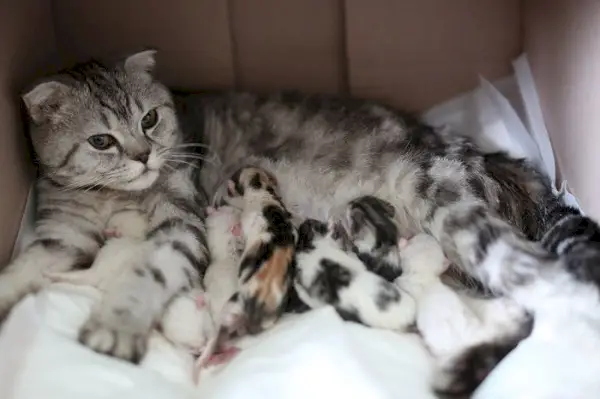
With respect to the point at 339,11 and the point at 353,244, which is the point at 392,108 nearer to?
the point at 339,11

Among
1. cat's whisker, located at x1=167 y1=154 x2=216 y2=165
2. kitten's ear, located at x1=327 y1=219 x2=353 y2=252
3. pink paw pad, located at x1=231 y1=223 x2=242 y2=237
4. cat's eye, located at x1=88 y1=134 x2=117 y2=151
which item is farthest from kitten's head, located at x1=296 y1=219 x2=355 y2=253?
cat's eye, located at x1=88 y1=134 x2=117 y2=151

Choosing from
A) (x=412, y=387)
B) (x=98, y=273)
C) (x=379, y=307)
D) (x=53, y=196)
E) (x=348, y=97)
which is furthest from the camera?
(x=348, y=97)

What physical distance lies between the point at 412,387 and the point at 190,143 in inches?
29.7

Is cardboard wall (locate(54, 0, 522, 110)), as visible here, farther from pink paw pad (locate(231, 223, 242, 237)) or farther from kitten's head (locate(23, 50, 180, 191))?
pink paw pad (locate(231, 223, 242, 237))

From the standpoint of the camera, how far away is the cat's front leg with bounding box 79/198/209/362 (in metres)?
1.28

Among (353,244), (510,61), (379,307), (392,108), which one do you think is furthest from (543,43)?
(379,307)

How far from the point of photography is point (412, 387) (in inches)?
46.0

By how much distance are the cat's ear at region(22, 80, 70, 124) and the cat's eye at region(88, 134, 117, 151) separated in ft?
0.28

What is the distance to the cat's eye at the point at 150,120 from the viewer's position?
1.56 meters

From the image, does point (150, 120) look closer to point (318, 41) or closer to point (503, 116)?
point (318, 41)

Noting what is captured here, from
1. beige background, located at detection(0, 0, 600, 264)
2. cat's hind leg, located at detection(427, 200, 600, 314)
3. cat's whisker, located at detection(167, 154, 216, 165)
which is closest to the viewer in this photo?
cat's hind leg, located at detection(427, 200, 600, 314)

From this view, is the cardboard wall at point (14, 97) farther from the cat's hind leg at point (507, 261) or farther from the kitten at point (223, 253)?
the cat's hind leg at point (507, 261)

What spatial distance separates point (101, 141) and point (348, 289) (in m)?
0.57

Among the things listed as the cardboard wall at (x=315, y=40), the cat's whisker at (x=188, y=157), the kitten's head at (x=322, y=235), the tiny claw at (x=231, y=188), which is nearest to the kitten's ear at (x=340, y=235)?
the kitten's head at (x=322, y=235)
